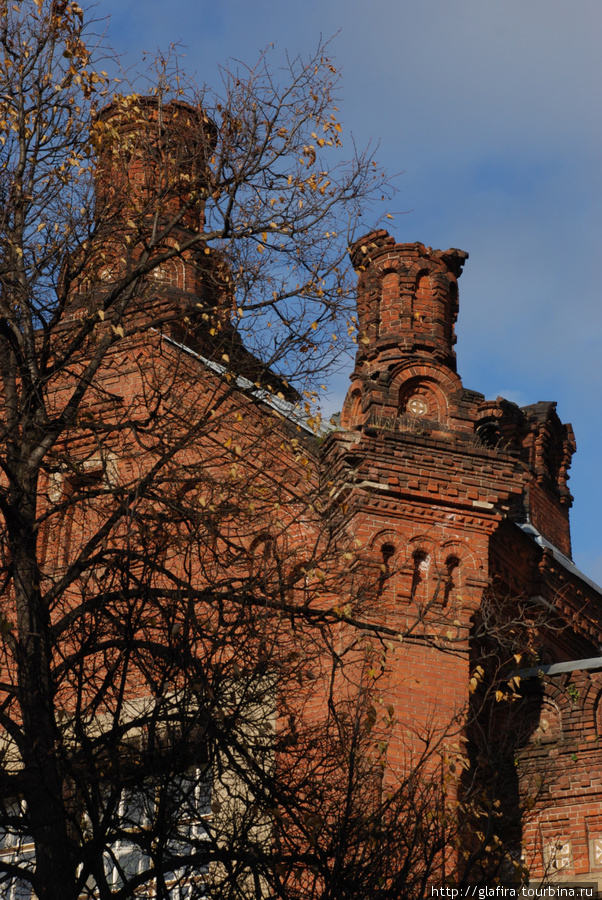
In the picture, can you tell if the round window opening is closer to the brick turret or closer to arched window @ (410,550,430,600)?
the brick turret

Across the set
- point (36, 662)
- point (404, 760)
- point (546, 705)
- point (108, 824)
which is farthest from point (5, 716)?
point (546, 705)

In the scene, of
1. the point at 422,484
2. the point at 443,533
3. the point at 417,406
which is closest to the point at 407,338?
the point at 417,406

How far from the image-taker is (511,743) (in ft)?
38.6

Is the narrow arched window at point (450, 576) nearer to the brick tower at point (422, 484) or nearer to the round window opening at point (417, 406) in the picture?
the brick tower at point (422, 484)

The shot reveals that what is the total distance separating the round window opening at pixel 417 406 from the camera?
13.0 m

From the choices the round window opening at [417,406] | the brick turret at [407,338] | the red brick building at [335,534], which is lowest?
the red brick building at [335,534]

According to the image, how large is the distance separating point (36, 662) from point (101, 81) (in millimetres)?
4944

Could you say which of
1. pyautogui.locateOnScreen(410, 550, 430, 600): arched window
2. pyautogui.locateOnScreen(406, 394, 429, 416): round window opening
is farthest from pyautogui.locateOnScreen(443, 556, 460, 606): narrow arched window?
pyautogui.locateOnScreen(406, 394, 429, 416): round window opening

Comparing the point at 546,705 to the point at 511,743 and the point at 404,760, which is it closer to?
the point at 511,743

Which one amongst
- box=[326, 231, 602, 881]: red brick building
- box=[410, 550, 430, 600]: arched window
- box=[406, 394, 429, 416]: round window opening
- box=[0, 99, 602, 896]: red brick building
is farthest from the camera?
box=[406, 394, 429, 416]: round window opening

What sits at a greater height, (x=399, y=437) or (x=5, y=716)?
(x=399, y=437)

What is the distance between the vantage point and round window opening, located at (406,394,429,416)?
1304 cm

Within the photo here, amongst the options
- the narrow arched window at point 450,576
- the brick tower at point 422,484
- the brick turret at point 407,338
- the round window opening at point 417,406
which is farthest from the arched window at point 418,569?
the round window opening at point 417,406

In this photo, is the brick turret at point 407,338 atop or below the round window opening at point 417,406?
atop
